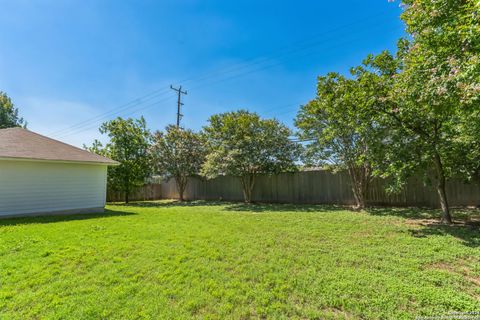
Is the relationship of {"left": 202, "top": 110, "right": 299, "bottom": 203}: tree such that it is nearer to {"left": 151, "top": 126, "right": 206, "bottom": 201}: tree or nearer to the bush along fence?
the bush along fence

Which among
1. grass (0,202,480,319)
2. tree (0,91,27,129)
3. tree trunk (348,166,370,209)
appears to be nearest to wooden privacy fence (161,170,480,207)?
tree trunk (348,166,370,209)

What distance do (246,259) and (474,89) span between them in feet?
13.6

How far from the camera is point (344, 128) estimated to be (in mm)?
9500

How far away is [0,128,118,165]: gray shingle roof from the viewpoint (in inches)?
334

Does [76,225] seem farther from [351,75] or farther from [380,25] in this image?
[380,25]

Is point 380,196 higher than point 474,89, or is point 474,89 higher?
point 474,89

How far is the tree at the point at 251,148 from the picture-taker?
482 inches

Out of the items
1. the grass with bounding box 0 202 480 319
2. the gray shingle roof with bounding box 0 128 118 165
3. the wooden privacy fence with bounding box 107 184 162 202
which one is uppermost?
the gray shingle roof with bounding box 0 128 118 165

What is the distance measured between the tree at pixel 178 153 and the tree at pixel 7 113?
17522 millimetres

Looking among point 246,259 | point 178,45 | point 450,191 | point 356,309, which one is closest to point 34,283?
point 246,259

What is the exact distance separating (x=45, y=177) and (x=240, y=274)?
Answer: 31.4 ft

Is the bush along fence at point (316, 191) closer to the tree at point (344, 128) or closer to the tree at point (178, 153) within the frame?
the tree at point (344, 128)

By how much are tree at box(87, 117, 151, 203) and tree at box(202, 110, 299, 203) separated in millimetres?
5663

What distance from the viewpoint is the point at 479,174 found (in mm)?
7824
